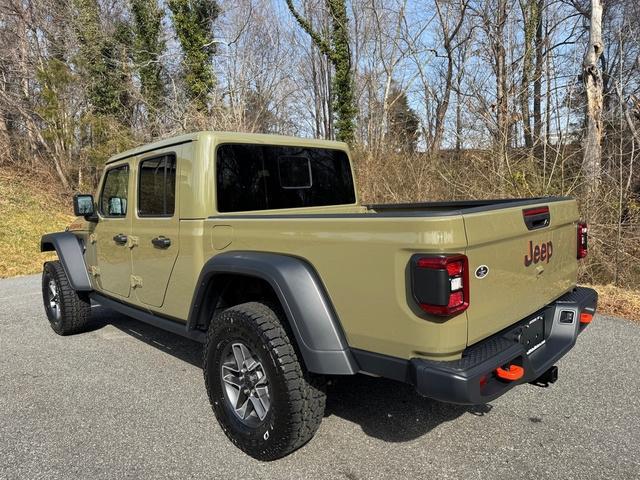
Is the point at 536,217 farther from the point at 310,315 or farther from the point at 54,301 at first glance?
the point at 54,301

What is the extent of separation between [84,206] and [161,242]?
1.47 metres

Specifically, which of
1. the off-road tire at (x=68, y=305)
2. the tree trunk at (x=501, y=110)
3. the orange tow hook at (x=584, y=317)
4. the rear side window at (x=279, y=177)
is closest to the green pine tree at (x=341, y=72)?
the tree trunk at (x=501, y=110)

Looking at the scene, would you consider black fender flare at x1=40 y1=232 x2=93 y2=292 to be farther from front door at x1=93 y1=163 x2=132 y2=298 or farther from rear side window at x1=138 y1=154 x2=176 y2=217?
rear side window at x1=138 y1=154 x2=176 y2=217

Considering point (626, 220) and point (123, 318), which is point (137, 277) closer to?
point (123, 318)

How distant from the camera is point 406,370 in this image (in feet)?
7.29

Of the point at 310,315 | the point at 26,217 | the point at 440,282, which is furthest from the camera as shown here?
the point at 26,217

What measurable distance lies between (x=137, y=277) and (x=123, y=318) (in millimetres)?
2385

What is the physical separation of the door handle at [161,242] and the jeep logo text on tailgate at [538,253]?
2340mm

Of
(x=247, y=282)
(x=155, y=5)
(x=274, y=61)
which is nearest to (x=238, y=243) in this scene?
(x=247, y=282)

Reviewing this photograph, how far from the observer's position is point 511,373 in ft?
7.77

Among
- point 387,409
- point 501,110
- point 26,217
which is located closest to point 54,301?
point 387,409

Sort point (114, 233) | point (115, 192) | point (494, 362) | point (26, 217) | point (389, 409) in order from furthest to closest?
point (26, 217)
point (115, 192)
point (114, 233)
point (389, 409)
point (494, 362)

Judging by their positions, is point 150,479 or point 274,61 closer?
point 150,479

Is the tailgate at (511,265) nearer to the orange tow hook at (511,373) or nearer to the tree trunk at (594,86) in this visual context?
the orange tow hook at (511,373)
